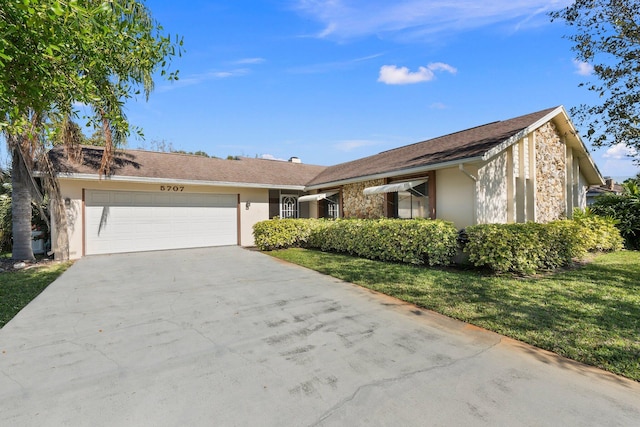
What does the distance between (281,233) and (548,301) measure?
938 cm

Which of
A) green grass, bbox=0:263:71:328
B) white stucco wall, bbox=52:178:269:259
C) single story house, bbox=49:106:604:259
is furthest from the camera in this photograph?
white stucco wall, bbox=52:178:269:259

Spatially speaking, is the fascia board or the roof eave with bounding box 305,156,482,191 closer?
the fascia board

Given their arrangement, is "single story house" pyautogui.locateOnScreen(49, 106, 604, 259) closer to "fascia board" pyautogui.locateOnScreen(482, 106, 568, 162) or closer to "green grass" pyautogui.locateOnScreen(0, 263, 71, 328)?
"fascia board" pyautogui.locateOnScreen(482, 106, 568, 162)

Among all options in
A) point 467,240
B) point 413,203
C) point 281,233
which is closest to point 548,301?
point 467,240

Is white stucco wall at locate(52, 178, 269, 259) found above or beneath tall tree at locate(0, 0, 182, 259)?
beneath

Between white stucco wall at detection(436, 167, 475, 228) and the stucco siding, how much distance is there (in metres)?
0.29

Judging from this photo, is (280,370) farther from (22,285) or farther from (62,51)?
(22,285)

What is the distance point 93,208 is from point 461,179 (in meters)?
13.8

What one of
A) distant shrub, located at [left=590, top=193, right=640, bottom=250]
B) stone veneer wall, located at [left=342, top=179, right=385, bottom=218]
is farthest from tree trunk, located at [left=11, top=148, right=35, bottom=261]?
distant shrub, located at [left=590, top=193, right=640, bottom=250]

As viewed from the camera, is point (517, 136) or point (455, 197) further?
point (455, 197)

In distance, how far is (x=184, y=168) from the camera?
1459 centimetres

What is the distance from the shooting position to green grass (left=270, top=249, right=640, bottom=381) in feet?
12.2

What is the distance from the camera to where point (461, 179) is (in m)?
9.91

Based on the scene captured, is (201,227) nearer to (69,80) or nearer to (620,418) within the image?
(69,80)
